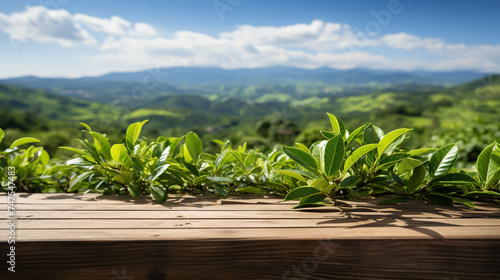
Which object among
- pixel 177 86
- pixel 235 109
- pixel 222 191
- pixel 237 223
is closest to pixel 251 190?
pixel 222 191

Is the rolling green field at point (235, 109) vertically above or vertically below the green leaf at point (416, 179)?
above

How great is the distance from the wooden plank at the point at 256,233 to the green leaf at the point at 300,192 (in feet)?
0.50

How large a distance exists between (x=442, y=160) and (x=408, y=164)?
15 centimetres

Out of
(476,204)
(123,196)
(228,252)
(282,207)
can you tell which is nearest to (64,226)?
(123,196)

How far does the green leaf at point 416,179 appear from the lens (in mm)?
988

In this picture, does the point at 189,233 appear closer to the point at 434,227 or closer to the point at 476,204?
the point at 434,227

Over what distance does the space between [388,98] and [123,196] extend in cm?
5526

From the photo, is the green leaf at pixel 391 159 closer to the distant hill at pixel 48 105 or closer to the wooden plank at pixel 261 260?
the wooden plank at pixel 261 260

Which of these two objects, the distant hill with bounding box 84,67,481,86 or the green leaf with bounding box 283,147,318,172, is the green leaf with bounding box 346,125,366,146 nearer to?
the green leaf with bounding box 283,147,318,172

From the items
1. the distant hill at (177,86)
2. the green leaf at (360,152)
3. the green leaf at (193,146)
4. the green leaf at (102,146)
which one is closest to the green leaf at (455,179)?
the green leaf at (360,152)

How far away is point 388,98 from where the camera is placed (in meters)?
50.2

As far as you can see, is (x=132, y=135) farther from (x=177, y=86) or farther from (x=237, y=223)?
(x=177, y=86)

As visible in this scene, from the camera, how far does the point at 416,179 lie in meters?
1.00

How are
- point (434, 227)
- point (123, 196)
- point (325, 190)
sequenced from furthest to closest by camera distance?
point (123, 196) → point (325, 190) → point (434, 227)
